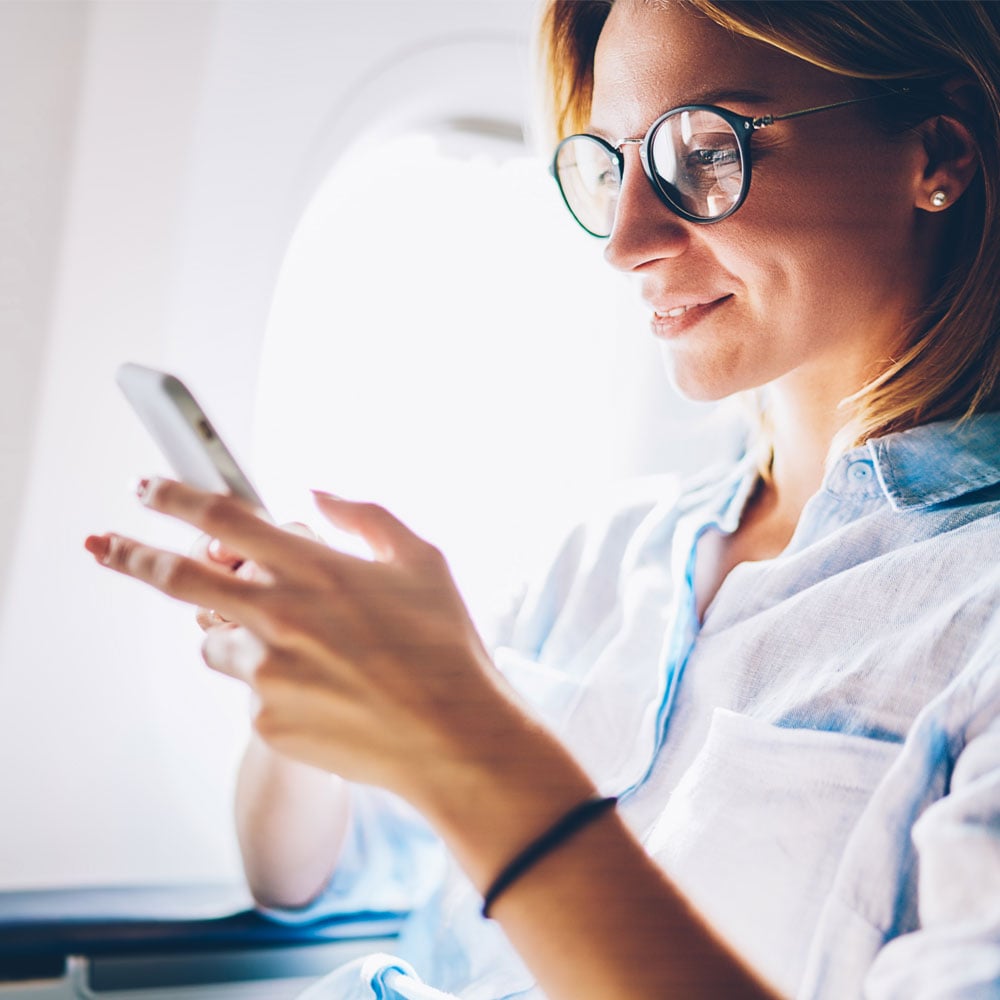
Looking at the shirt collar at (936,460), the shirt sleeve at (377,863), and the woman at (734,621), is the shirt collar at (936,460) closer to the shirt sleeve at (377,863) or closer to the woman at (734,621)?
the woman at (734,621)

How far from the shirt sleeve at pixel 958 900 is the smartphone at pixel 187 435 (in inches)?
17.6

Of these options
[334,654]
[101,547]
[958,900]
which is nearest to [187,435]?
[101,547]

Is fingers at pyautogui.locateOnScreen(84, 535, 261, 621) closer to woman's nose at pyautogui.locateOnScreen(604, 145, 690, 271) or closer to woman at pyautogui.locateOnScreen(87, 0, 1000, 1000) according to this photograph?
woman at pyautogui.locateOnScreen(87, 0, 1000, 1000)

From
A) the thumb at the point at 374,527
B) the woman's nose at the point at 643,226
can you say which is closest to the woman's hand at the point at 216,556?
the thumb at the point at 374,527

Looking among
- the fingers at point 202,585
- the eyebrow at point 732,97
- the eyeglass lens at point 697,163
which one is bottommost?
the fingers at point 202,585

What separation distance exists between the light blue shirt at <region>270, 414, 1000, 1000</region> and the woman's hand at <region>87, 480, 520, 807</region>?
18 centimetres

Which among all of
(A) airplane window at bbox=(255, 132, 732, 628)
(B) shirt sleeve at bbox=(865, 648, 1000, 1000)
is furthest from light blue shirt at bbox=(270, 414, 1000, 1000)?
(A) airplane window at bbox=(255, 132, 732, 628)

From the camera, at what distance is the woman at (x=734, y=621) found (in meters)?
0.52

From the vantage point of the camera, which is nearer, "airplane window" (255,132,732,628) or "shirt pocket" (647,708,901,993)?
"shirt pocket" (647,708,901,993)

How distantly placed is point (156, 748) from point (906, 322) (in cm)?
96

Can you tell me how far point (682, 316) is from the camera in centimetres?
90

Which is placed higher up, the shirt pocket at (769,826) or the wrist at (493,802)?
the wrist at (493,802)

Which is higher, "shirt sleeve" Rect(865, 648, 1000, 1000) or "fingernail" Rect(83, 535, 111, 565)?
"fingernail" Rect(83, 535, 111, 565)

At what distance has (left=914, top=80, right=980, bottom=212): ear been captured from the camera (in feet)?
2.68
